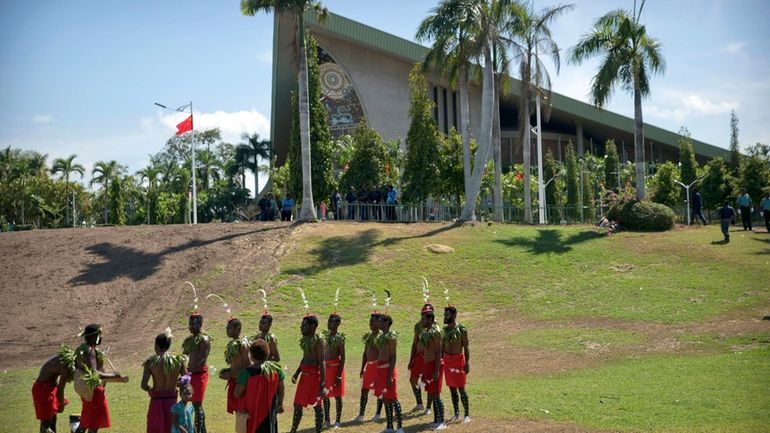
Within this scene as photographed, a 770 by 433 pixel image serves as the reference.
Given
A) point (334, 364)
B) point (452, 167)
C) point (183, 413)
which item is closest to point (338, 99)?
point (452, 167)

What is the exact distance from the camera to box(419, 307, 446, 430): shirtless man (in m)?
11.8

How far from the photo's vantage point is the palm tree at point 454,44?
33.2 meters

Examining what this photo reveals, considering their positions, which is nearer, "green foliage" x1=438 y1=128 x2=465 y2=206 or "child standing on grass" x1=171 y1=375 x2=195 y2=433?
"child standing on grass" x1=171 y1=375 x2=195 y2=433

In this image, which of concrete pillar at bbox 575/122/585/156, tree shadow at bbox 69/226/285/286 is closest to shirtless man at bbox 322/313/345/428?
tree shadow at bbox 69/226/285/286

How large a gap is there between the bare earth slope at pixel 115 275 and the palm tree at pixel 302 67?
1.64m

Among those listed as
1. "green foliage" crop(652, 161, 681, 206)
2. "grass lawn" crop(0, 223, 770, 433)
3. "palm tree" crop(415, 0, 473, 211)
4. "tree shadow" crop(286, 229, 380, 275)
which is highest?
"palm tree" crop(415, 0, 473, 211)

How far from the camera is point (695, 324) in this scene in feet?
64.5

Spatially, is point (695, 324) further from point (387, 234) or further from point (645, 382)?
→ point (387, 234)

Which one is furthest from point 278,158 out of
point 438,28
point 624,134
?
point 438,28

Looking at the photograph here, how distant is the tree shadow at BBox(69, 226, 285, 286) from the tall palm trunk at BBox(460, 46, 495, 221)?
33.7 ft

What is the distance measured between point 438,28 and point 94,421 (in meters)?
26.3

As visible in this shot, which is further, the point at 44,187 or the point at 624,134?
the point at 624,134

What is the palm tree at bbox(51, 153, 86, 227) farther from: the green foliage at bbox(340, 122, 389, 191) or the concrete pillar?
the concrete pillar

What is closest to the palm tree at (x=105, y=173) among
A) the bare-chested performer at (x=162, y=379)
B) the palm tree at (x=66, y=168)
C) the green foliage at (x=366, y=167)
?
the palm tree at (x=66, y=168)
